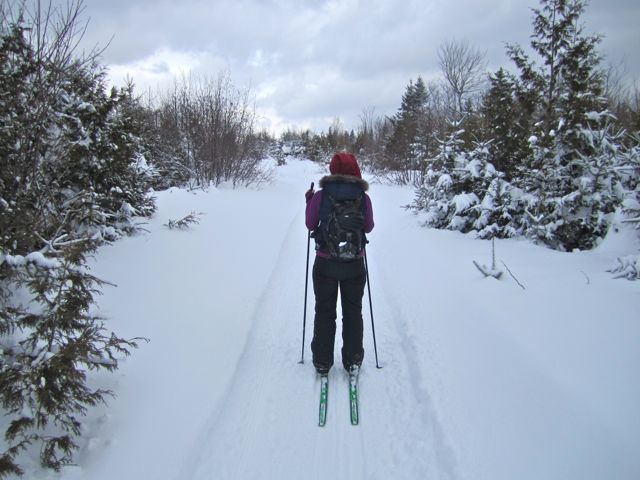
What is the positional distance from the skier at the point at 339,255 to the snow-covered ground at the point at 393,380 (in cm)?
39

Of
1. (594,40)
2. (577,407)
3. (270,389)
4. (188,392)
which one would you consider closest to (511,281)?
(577,407)

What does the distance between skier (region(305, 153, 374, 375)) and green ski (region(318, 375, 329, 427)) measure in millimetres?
82

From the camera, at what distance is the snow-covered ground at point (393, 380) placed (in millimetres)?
2475

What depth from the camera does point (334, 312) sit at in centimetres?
354

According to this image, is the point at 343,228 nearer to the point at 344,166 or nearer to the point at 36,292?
the point at 344,166

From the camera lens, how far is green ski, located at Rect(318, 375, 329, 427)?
3014 mm

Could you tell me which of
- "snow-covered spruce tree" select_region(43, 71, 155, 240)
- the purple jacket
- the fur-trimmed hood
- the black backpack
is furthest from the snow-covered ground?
the fur-trimmed hood

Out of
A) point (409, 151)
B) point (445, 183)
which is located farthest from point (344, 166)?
point (409, 151)

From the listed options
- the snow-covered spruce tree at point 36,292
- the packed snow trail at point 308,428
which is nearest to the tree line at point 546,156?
the packed snow trail at point 308,428

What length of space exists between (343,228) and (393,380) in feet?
5.25

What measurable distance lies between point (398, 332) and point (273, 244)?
4549mm

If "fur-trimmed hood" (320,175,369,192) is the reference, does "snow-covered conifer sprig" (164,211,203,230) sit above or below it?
below

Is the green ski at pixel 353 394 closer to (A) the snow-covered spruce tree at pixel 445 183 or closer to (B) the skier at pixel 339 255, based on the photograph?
(B) the skier at pixel 339 255

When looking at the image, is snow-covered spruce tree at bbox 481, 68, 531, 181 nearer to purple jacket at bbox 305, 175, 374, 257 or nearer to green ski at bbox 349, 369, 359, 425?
purple jacket at bbox 305, 175, 374, 257
